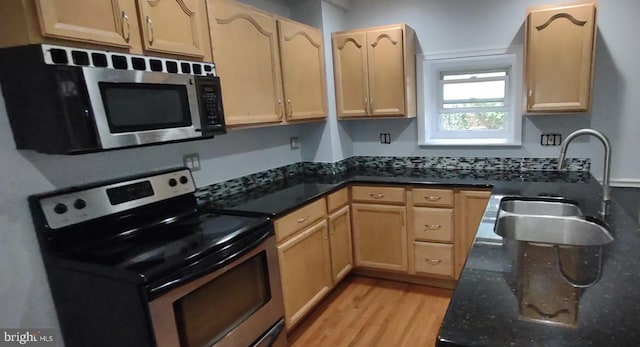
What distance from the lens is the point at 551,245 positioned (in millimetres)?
1353

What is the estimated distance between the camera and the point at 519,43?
283cm

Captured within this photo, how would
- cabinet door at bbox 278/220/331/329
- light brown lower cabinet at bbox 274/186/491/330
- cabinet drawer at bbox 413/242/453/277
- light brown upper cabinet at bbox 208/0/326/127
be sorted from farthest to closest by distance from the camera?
cabinet drawer at bbox 413/242/453/277 < light brown lower cabinet at bbox 274/186/491/330 < cabinet door at bbox 278/220/331/329 < light brown upper cabinet at bbox 208/0/326/127

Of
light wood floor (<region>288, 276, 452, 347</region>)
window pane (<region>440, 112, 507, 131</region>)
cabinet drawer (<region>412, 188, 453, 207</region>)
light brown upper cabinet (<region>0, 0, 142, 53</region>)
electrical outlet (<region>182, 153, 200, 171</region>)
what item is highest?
light brown upper cabinet (<region>0, 0, 142, 53</region>)

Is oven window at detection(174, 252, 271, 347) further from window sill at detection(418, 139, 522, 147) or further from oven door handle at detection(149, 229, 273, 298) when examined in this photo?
window sill at detection(418, 139, 522, 147)

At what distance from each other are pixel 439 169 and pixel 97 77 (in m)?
2.63

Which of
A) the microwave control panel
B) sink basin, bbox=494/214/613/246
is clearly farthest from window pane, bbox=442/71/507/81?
the microwave control panel

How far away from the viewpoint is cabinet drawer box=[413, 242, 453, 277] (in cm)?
283

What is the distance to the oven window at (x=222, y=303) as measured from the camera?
59.5 inches

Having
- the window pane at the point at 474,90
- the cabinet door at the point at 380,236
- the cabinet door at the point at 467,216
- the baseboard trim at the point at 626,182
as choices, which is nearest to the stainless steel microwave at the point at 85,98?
the cabinet door at the point at 380,236

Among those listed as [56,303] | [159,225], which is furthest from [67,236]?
[159,225]

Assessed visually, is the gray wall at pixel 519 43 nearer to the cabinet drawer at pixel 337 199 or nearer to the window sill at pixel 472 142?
the window sill at pixel 472 142

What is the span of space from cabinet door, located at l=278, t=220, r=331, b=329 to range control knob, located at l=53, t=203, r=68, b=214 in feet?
3.56

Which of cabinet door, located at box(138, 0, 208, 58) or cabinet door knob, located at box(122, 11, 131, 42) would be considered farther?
cabinet door, located at box(138, 0, 208, 58)

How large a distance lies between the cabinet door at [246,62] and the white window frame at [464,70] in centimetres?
134
